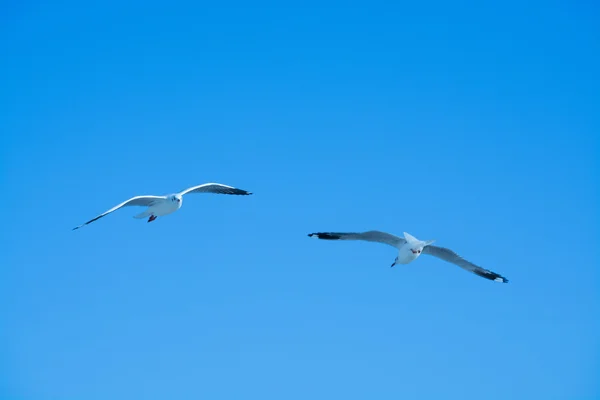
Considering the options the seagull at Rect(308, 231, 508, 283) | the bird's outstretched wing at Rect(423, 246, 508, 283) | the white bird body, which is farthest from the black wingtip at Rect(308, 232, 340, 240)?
the white bird body

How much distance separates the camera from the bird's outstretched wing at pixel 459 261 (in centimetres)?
1580

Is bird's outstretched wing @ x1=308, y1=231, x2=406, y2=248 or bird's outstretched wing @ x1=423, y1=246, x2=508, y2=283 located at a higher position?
bird's outstretched wing @ x1=423, y1=246, x2=508, y2=283

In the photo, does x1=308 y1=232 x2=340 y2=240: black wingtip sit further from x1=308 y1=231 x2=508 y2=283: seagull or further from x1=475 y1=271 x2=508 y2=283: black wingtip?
x1=475 y1=271 x2=508 y2=283: black wingtip

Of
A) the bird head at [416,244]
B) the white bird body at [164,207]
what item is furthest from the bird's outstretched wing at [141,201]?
the bird head at [416,244]

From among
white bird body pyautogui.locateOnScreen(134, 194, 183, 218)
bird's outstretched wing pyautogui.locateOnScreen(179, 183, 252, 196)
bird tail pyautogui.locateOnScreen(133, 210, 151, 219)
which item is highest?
bird's outstretched wing pyautogui.locateOnScreen(179, 183, 252, 196)

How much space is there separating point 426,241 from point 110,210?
6.38 meters

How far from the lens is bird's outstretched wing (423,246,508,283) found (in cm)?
1580

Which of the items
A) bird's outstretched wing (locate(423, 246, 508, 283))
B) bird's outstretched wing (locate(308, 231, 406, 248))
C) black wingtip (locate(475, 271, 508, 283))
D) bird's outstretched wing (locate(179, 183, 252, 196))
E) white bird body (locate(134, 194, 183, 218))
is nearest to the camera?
bird's outstretched wing (locate(308, 231, 406, 248))

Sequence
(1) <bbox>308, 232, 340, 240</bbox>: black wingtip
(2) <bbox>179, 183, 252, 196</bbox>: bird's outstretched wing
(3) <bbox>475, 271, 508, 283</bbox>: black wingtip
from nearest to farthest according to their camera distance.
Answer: (1) <bbox>308, 232, 340, 240</bbox>: black wingtip → (3) <bbox>475, 271, 508, 283</bbox>: black wingtip → (2) <bbox>179, 183, 252, 196</bbox>: bird's outstretched wing

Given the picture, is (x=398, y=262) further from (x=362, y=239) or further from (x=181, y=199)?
(x=181, y=199)

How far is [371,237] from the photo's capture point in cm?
1554

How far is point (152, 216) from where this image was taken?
18.0m

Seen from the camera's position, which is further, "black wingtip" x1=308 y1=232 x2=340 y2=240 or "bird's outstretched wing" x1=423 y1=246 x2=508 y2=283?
"black wingtip" x1=308 y1=232 x2=340 y2=240

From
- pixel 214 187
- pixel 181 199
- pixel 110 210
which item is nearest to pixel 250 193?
pixel 214 187
